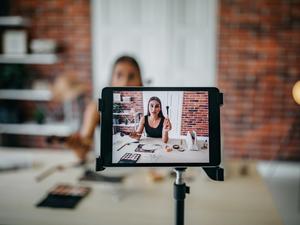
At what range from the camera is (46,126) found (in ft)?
14.5

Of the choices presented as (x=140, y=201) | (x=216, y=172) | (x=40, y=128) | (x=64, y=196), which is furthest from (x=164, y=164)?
(x=40, y=128)

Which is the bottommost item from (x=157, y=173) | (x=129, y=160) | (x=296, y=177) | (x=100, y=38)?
(x=296, y=177)

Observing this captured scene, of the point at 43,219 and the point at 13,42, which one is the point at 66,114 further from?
the point at 43,219

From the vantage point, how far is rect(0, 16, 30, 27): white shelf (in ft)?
14.3

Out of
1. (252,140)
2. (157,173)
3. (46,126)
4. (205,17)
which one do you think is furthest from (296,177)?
(46,126)

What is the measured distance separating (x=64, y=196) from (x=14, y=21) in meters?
2.98

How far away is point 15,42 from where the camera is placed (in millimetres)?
4453

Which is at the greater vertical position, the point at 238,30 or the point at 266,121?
the point at 238,30

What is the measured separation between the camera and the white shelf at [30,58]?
14.3ft

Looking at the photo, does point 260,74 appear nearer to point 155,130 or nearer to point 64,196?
point 64,196

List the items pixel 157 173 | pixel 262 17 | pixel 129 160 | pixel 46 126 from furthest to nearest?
pixel 46 126
pixel 262 17
pixel 157 173
pixel 129 160

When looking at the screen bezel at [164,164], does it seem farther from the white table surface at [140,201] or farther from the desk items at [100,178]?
the desk items at [100,178]

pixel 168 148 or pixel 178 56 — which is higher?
pixel 178 56

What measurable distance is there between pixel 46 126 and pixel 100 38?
113cm
